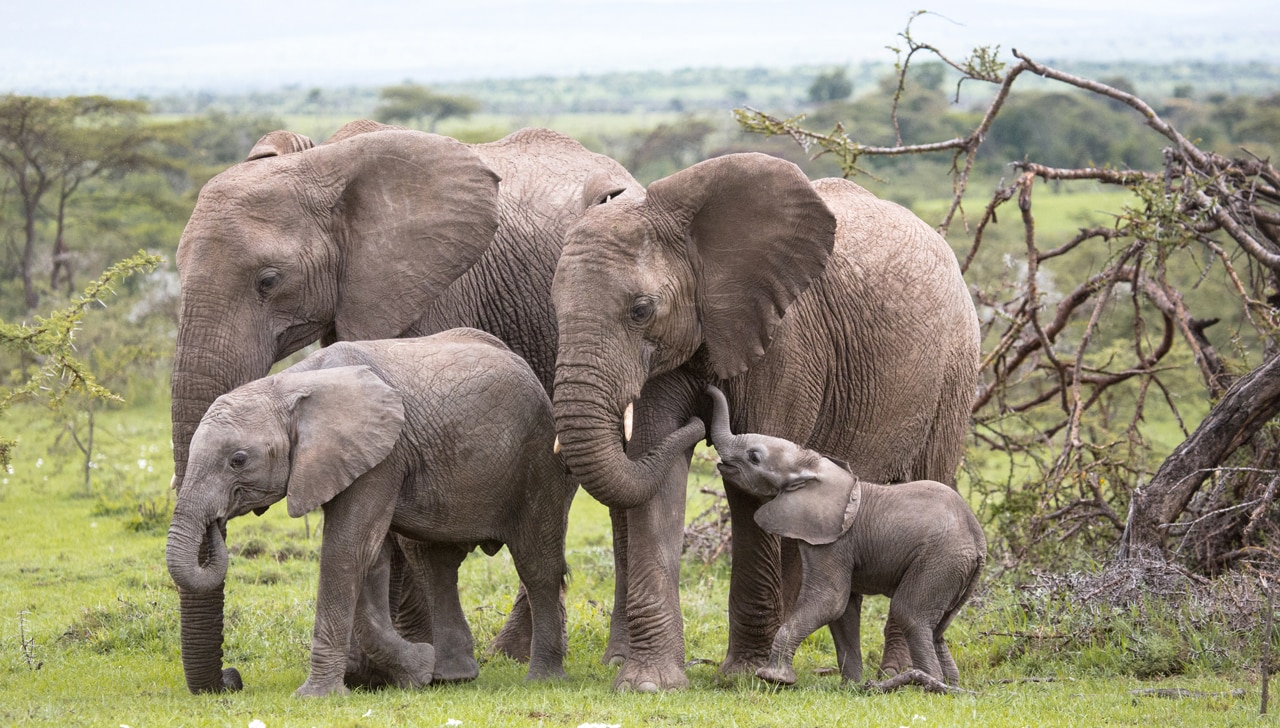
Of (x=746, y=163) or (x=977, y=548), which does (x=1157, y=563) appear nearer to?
(x=977, y=548)

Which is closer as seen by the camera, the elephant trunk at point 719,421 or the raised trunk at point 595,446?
the raised trunk at point 595,446

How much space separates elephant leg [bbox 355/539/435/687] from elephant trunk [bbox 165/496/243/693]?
0.63 metres

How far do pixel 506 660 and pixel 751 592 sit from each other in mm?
1489

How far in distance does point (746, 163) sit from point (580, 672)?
2.67m

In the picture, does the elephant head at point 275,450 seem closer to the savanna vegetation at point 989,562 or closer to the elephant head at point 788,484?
the savanna vegetation at point 989,562

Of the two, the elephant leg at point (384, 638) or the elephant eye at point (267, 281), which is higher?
the elephant eye at point (267, 281)

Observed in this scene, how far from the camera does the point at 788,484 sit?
7.03 meters

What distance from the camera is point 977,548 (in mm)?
7008

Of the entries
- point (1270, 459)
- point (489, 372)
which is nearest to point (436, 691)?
point (489, 372)

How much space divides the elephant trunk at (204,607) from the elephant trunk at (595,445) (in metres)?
1.43

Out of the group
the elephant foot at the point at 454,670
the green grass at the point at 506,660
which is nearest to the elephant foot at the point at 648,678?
the green grass at the point at 506,660

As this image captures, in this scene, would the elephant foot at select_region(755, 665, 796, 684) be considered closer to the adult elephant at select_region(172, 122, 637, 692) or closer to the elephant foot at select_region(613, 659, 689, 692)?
the elephant foot at select_region(613, 659, 689, 692)

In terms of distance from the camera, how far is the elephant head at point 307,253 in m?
6.92

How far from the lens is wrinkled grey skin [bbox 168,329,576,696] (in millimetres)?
6305
